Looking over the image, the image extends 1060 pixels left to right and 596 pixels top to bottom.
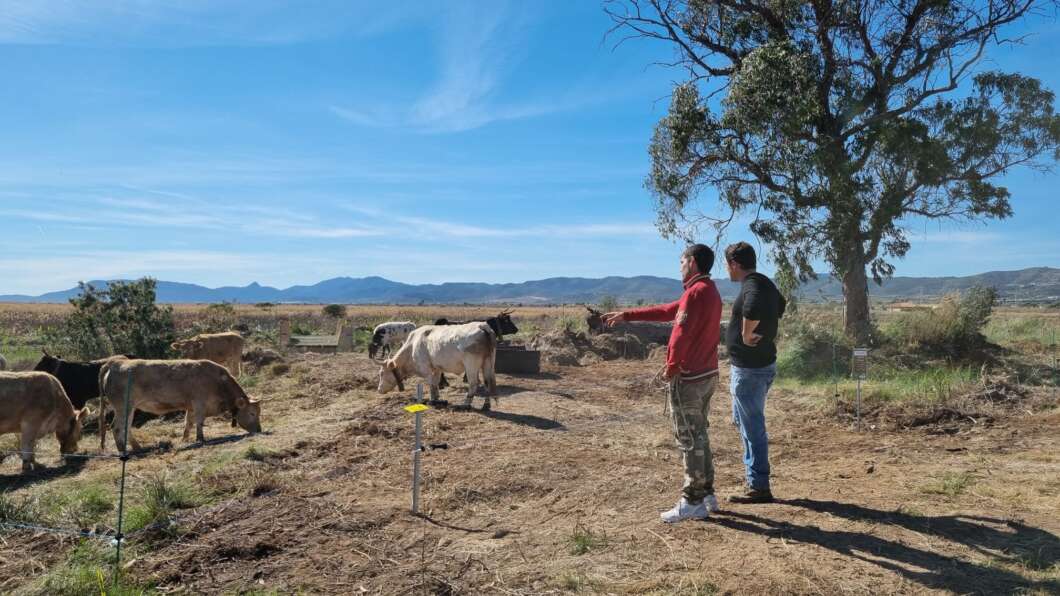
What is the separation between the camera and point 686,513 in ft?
17.7

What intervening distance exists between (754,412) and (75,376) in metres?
12.4

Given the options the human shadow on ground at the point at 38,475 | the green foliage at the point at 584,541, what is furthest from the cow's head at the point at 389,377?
the green foliage at the point at 584,541

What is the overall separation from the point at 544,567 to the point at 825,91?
15.9 meters

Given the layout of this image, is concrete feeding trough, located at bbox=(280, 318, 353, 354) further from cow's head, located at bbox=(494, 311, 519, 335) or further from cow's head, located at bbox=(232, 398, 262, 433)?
cow's head, located at bbox=(232, 398, 262, 433)

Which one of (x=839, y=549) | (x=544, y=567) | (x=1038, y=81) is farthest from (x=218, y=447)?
(x=1038, y=81)

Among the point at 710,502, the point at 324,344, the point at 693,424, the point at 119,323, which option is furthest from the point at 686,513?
the point at 324,344

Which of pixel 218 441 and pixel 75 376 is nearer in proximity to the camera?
pixel 218 441

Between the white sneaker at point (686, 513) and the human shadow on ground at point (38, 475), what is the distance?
7.60 metres

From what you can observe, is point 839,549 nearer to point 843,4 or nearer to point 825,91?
point 825,91

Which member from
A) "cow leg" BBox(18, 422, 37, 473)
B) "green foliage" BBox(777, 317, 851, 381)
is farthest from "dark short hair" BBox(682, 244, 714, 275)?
"green foliage" BBox(777, 317, 851, 381)

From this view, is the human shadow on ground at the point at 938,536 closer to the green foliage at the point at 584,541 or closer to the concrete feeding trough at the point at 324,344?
the green foliage at the point at 584,541

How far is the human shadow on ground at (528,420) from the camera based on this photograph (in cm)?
1014

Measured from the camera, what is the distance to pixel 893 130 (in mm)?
15375

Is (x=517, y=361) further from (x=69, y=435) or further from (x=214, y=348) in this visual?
(x=69, y=435)
